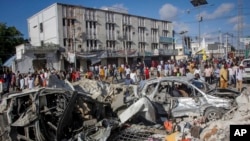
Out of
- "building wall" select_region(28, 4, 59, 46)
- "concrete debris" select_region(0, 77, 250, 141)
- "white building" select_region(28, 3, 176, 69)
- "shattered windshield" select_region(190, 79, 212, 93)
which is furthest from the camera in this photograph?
"white building" select_region(28, 3, 176, 69)

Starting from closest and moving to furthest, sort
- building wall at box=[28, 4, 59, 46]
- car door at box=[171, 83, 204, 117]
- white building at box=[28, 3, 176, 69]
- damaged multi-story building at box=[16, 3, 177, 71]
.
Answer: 1. car door at box=[171, 83, 204, 117]
2. damaged multi-story building at box=[16, 3, 177, 71]
3. building wall at box=[28, 4, 59, 46]
4. white building at box=[28, 3, 176, 69]

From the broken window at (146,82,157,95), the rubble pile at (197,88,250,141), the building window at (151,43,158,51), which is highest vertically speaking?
the building window at (151,43,158,51)

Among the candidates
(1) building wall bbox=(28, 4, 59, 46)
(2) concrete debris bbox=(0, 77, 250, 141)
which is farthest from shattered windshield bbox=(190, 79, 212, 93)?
(1) building wall bbox=(28, 4, 59, 46)

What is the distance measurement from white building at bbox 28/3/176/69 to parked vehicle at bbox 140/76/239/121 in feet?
76.0

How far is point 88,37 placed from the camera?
35281mm

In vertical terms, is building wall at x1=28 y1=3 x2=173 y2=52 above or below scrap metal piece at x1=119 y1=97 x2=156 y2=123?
above

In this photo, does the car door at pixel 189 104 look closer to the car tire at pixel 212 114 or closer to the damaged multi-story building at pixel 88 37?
the car tire at pixel 212 114

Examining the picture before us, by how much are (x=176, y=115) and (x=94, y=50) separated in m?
26.9

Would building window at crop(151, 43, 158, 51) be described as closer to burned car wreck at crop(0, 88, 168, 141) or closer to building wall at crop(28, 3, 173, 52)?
building wall at crop(28, 3, 173, 52)

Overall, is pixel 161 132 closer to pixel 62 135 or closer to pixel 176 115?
pixel 176 115

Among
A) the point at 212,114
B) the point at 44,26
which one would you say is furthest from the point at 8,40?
the point at 212,114

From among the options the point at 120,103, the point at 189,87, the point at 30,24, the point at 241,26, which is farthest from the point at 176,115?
the point at 30,24

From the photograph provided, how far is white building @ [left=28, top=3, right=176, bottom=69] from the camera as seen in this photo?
32.7 meters

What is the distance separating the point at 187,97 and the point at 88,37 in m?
27.7
